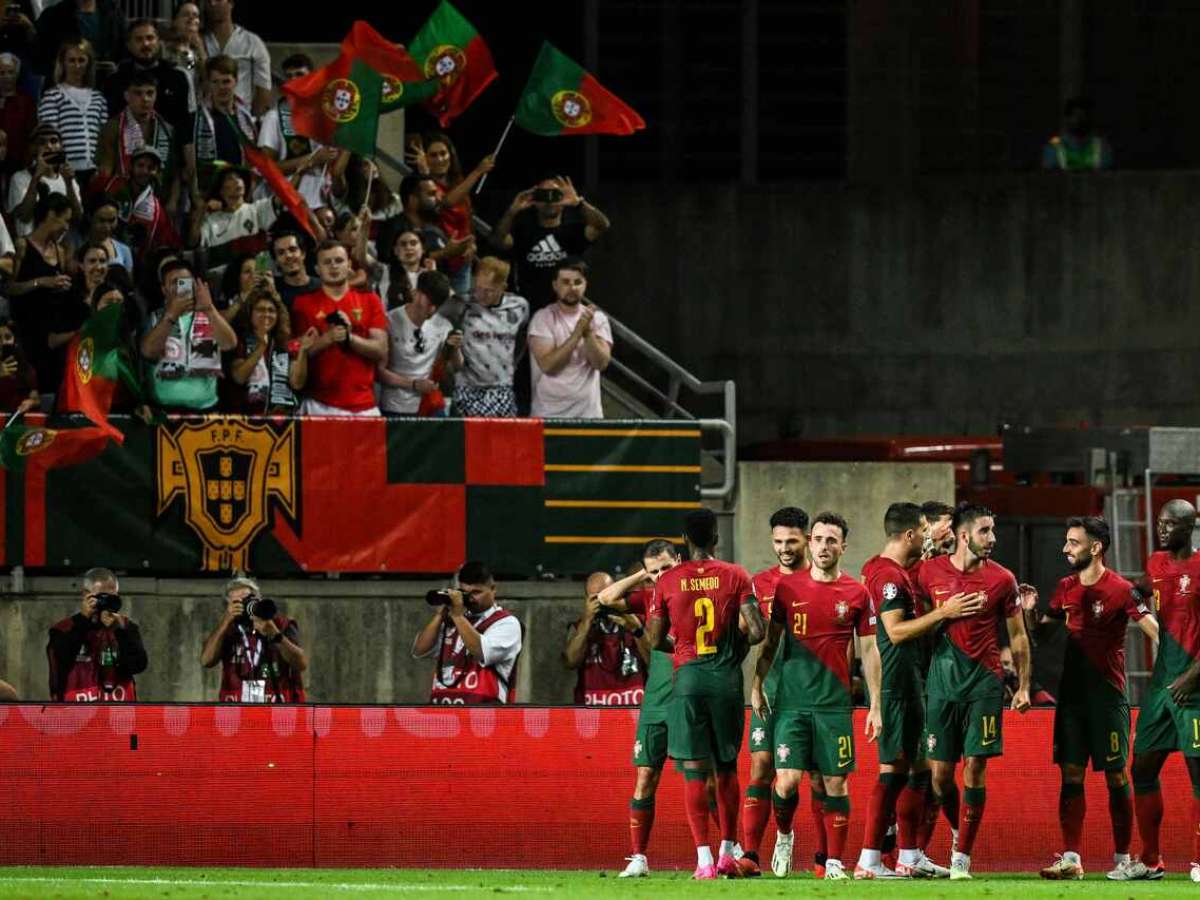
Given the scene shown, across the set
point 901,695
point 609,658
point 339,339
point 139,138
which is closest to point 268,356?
point 339,339

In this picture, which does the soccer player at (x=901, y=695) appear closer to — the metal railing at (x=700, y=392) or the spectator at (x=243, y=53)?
the metal railing at (x=700, y=392)

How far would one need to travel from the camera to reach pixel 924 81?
2788 cm

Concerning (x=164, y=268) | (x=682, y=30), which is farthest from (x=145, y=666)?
(x=682, y=30)

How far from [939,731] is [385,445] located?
18.6 feet

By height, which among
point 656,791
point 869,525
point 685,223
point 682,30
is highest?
point 682,30

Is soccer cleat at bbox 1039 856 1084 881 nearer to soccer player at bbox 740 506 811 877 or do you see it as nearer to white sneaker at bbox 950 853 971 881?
white sneaker at bbox 950 853 971 881

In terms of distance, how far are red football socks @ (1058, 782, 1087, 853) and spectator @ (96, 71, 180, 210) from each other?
8728mm

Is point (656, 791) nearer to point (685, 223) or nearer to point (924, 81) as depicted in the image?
point (685, 223)

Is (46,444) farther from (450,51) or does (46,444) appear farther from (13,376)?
(450,51)

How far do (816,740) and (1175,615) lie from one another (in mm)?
2397

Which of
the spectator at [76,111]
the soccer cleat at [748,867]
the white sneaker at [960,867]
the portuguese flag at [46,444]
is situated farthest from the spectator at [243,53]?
the white sneaker at [960,867]

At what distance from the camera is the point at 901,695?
610 inches

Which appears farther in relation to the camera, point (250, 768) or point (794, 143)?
point (794, 143)

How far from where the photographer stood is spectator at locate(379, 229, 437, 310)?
20.3 meters
